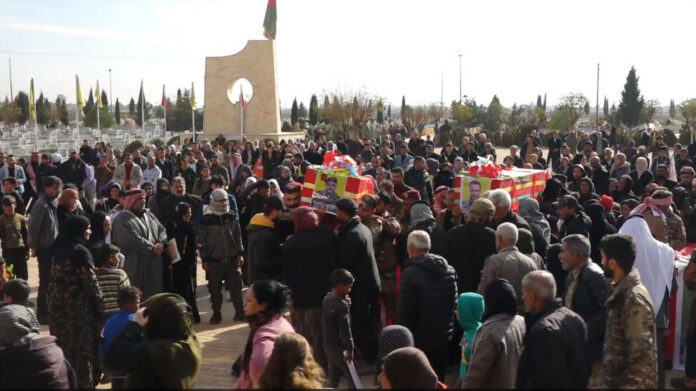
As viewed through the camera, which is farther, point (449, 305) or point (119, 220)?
point (119, 220)

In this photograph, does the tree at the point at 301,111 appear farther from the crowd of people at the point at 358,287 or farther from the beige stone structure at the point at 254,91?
the crowd of people at the point at 358,287

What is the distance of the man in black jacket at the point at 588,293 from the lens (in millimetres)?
5390

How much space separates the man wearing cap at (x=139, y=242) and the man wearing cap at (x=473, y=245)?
3.36m

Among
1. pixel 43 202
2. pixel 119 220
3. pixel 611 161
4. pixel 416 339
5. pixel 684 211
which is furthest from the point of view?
pixel 611 161

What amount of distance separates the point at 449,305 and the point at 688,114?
54.0m

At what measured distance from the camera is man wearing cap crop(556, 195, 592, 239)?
8141 millimetres

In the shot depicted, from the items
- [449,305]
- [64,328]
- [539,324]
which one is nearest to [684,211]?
[449,305]

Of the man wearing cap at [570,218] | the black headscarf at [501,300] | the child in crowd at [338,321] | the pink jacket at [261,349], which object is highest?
the man wearing cap at [570,218]

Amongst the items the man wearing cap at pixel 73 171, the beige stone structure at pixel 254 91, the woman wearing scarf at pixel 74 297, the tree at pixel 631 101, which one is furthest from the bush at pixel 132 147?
the tree at pixel 631 101

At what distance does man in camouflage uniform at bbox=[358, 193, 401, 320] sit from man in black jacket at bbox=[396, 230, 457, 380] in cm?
152

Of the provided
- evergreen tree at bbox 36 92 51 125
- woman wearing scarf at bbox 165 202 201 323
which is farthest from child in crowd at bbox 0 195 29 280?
evergreen tree at bbox 36 92 51 125

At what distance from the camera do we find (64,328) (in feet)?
21.7

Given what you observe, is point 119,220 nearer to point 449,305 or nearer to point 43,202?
point 43,202

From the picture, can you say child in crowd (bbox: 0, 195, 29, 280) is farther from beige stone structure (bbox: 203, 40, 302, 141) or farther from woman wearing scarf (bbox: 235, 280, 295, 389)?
beige stone structure (bbox: 203, 40, 302, 141)
